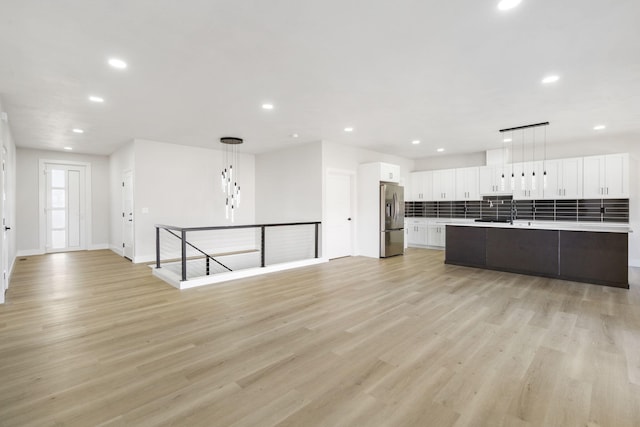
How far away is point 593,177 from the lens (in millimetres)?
6484

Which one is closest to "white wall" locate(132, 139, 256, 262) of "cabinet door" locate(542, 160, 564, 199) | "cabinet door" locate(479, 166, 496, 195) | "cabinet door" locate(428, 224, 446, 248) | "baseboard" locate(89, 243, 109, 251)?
"baseboard" locate(89, 243, 109, 251)

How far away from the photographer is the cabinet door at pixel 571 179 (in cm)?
666

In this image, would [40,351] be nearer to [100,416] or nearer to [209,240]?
[100,416]

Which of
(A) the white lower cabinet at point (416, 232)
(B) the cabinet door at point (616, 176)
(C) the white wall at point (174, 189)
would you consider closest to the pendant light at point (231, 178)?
(C) the white wall at point (174, 189)

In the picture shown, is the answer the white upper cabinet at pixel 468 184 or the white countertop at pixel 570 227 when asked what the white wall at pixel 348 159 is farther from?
the white countertop at pixel 570 227

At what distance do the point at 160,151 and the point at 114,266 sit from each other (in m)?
2.68

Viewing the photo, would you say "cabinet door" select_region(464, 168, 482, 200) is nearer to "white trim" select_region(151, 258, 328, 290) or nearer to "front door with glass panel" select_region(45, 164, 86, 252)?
"white trim" select_region(151, 258, 328, 290)

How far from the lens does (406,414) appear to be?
72.5 inches

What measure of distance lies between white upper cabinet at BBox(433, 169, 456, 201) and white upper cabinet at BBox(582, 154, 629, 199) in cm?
278

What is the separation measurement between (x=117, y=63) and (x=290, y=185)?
477 cm

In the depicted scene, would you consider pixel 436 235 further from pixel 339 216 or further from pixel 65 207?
pixel 65 207

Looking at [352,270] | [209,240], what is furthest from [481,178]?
[209,240]

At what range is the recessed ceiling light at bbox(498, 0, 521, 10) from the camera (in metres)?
2.25

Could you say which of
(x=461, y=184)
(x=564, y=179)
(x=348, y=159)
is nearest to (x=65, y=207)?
(x=348, y=159)
